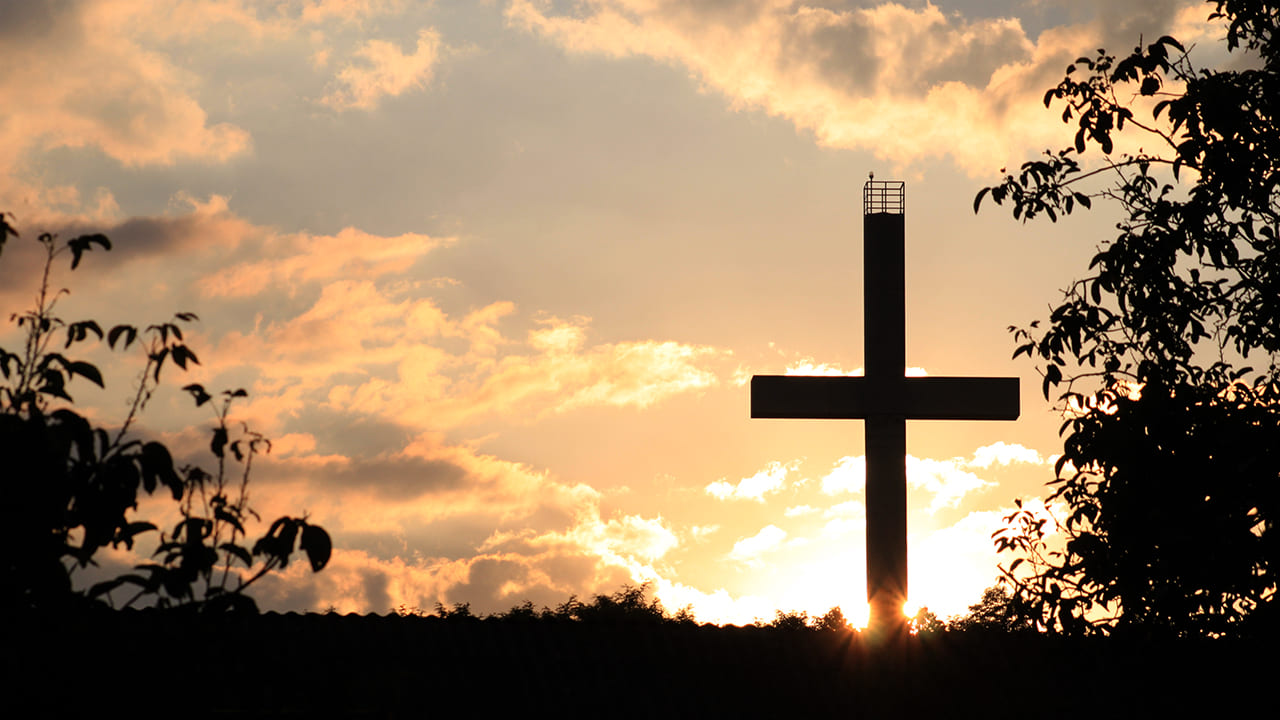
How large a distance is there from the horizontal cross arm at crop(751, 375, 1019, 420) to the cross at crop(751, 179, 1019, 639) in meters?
0.01

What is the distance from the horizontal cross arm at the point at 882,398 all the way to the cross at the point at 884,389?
13mm

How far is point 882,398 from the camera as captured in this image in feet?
49.5

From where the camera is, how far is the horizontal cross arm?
15078 millimetres

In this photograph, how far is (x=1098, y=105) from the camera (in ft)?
37.3

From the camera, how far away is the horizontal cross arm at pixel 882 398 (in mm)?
15078

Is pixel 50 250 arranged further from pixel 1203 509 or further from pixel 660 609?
pixel 660 609

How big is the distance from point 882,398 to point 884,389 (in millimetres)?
126

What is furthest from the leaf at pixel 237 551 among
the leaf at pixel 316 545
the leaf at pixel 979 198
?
the leaf at pixel 979 198

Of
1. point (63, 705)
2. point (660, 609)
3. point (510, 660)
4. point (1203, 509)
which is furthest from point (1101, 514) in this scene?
point (660, 609)

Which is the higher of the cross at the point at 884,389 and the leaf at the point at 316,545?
the cross at the point at 884,389

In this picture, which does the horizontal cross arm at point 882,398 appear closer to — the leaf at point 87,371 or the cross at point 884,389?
the cross at point 884,389

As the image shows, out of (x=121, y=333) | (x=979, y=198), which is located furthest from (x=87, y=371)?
(x=979, y=198)

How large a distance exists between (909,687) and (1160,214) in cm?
539

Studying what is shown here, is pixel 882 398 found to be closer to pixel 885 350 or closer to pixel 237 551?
pixel 885 350
